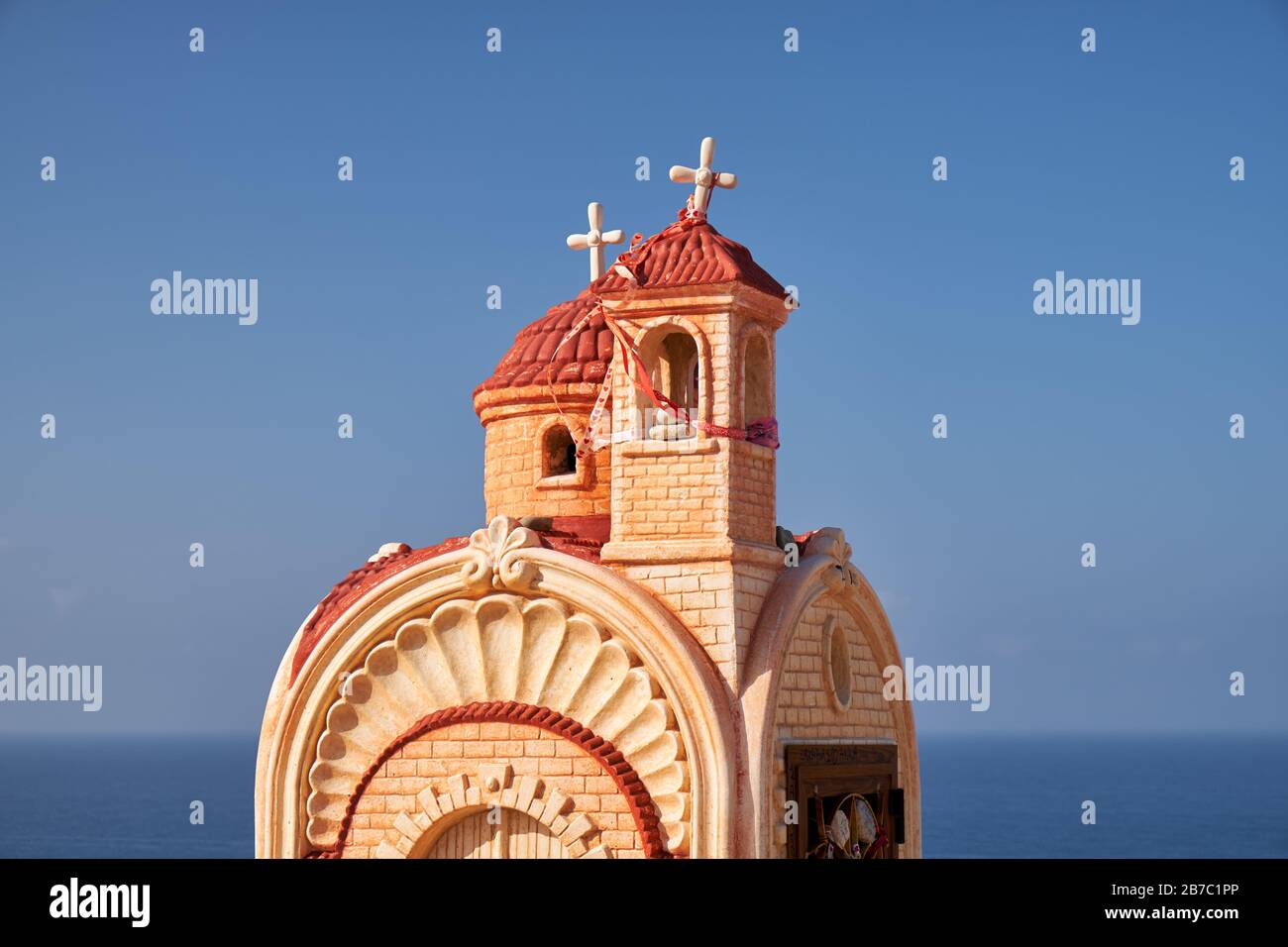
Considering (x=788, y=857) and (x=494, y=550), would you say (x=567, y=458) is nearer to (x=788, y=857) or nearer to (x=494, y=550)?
(x=494, y=550)

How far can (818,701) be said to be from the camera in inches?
918

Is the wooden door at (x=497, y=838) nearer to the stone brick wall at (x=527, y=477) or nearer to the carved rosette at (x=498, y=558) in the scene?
the carved rosette at (x=498, y=558)

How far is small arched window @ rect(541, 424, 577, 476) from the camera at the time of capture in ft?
82.6

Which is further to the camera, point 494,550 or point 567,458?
point 567,458

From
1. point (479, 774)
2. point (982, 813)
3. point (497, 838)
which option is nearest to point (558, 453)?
point (479, 774)

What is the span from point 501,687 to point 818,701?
11.5 feet

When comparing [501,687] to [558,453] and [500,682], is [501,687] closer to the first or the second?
[500,682]

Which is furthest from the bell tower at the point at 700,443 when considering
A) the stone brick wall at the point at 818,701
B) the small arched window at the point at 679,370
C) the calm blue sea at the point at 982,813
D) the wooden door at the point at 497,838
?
the calm blue sea at the point at 982,813

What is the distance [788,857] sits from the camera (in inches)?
866

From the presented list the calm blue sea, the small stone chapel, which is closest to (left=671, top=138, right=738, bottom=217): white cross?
the small stone chapel
